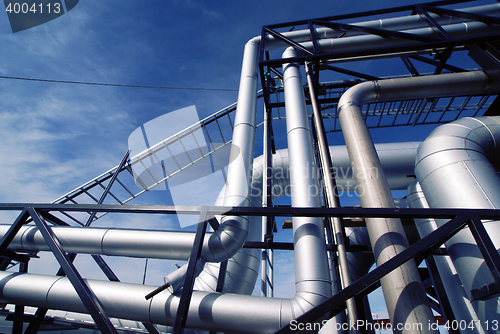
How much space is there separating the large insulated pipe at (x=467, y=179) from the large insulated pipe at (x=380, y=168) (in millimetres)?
635

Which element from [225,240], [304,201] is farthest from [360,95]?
[225,240]

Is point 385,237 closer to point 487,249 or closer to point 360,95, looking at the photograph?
point 487,249

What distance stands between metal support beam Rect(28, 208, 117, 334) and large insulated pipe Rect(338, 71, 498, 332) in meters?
2.79

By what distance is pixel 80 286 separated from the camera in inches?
101

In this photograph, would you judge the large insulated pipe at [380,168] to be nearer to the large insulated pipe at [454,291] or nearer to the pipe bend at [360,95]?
the pipe bend at [360,95]

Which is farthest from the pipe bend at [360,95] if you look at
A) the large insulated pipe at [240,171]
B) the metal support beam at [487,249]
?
the metal support beam at [487,249]

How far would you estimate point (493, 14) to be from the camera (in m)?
6.12

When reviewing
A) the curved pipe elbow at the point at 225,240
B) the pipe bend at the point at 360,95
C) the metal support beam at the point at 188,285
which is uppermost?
the pipe bend at the point at 360,95

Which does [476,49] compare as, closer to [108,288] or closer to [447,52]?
[447,52]

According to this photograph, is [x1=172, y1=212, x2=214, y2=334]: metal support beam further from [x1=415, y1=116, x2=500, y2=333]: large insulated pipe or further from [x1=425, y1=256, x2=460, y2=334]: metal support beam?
[x1=415, y1=116, x2=500, y2=333]: large insulated pipe

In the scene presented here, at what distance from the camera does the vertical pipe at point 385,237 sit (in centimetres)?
230

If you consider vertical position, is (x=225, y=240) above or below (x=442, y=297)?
above

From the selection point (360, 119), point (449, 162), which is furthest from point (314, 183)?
point (449, 162)

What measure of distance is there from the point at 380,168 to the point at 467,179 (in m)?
0.94
